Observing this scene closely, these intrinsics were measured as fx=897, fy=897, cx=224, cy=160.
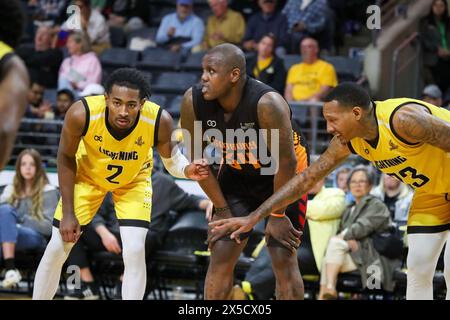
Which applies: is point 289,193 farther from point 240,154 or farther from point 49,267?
point 49,267

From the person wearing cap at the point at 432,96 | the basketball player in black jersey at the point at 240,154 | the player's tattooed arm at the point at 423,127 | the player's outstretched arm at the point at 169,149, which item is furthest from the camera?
the person wearing cap at the point at 432,96

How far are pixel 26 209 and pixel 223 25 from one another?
13.7 ft

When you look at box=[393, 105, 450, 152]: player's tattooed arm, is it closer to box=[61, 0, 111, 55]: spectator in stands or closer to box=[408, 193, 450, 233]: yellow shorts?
box=[408, 193, 450, 233]: yellow shorts

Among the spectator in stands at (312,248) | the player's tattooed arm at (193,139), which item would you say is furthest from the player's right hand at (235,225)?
the spectator in stands at (312,248)

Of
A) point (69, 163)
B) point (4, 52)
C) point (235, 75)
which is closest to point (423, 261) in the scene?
point (235, 75)

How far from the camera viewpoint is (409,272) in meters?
5.91

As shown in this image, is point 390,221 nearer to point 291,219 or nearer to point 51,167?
point 291,219

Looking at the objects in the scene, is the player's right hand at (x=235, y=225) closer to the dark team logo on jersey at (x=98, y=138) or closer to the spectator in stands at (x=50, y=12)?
the dark team logo on jersey at (x=98, y=138)

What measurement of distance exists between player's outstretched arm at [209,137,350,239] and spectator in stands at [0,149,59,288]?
3548mm

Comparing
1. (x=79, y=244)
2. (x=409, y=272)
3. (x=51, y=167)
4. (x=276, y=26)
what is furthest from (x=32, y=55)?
(x=409, y=272)

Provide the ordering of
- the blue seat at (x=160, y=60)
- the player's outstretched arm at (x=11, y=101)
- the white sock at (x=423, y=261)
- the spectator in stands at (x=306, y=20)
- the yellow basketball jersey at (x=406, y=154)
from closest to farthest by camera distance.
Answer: the player's outstretched arm at (x=11, y=101), the yellow basketball jersey at (x=406, y=154), the white sock at (x=423, y=261), the spectator in stands at (x=306, y=20), the blue seat at (x=160, y=60)

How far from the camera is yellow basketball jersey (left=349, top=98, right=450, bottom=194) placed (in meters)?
5.63

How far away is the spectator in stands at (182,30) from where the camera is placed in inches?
478

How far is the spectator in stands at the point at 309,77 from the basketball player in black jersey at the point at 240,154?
440 centimetres
